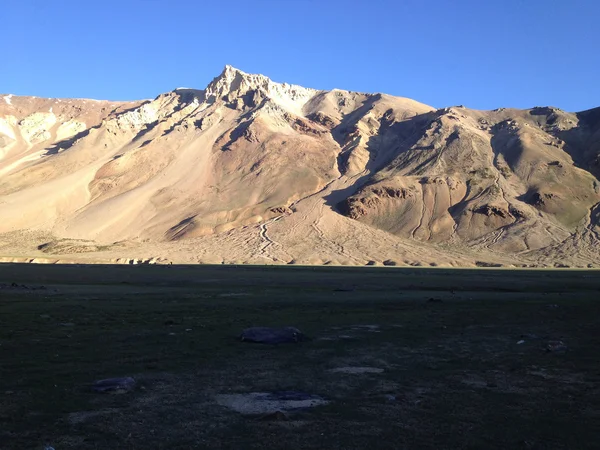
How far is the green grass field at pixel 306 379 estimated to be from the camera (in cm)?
848

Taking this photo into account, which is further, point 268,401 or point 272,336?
point 272,336

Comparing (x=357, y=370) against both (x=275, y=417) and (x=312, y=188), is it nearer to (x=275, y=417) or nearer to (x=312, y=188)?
(x=275, y=417)

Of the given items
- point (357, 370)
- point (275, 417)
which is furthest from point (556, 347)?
point (275, 417)

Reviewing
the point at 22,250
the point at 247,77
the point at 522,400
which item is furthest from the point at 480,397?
the point at 247,77

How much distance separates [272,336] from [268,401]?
647 cm

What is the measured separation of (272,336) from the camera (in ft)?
55.3

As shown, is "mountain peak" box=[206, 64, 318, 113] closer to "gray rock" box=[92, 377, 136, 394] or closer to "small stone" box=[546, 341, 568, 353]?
"small stone" box=[546, 341, 568, 353]

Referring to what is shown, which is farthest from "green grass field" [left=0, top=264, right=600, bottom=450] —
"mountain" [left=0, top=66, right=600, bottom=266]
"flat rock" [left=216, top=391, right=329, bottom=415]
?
"mountain" [left=0, top=66, right=600, bottom=266]

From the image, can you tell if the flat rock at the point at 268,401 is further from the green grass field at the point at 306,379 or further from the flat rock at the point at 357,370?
the flat rock at the point at 357,370

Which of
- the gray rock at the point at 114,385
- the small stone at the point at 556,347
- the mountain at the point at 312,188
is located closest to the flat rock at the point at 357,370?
the gray rock at the point at 114,385

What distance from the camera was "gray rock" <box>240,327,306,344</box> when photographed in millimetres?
16656

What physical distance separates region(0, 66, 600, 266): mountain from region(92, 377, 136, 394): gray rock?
83723 millimetres

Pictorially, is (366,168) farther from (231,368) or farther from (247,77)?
(231,368)

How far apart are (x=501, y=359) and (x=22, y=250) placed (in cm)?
10922
